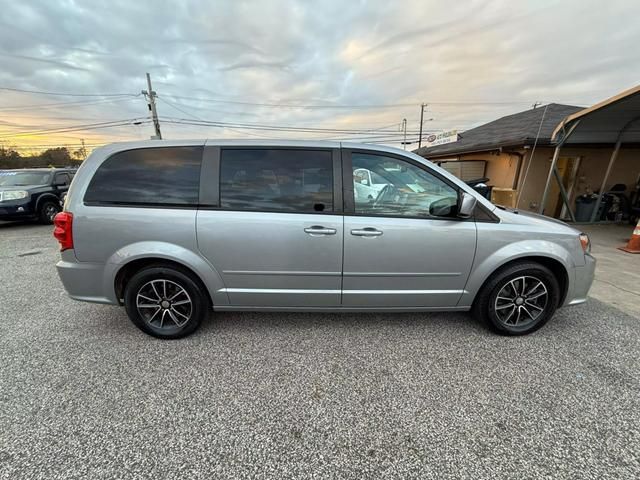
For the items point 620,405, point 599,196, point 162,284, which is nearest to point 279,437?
point 162,284

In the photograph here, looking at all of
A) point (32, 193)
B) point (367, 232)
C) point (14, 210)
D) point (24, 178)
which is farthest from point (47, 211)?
point (367, 232)

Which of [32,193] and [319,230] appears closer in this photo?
[319,230]

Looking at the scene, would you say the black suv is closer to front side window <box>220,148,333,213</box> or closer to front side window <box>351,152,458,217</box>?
front side window <box>220,148,333,213</box>

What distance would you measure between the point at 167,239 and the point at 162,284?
0.46 metres

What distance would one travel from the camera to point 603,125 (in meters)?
7.61

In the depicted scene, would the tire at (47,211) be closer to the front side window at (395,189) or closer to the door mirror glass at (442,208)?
the front side window at (395,189)

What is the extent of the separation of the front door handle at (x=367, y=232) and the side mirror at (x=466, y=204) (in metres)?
0.70

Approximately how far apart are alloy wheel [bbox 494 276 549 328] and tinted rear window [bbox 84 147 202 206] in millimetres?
2967

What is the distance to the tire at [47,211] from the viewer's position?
845 cm

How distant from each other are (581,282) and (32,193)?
11989 millimetres

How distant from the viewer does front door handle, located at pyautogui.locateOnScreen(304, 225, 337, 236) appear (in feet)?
8.15

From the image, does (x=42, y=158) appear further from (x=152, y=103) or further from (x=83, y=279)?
(x=83, y=279)

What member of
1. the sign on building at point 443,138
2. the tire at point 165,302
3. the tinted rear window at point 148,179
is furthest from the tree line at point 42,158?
the tire at point 165,302

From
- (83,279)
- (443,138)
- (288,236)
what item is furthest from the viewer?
(443,138)
